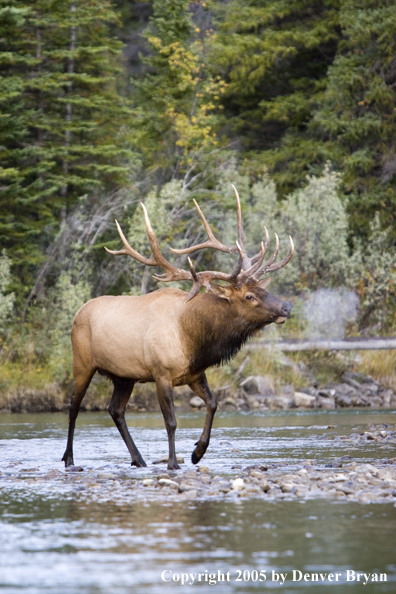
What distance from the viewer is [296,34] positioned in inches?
1399

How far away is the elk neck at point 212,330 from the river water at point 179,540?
111 cm

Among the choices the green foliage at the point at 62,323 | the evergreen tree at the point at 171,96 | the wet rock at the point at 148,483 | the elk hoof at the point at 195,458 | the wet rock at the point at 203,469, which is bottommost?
the green foliage at the point at 62,323

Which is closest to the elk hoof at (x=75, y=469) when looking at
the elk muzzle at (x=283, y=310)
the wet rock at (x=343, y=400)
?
the elk muzzle at (x=283, y=310)

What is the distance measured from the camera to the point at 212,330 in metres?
10.7

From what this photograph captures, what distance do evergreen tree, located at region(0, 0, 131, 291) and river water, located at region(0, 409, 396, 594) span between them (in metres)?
14.2

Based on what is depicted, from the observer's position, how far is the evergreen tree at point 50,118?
78.5 feet

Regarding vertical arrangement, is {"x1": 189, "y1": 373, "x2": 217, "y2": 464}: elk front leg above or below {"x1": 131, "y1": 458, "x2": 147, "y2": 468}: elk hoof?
Result: above

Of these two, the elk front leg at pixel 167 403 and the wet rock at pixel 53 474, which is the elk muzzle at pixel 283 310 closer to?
the elk front leg at pixel 167 403

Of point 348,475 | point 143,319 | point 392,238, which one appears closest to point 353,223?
point 392,238

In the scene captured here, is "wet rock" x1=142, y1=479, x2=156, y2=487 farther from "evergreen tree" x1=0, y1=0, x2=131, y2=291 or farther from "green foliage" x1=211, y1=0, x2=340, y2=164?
"green foliage" x1=211, y1=0, x2=340, y2=164

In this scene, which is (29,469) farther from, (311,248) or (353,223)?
(353,223)

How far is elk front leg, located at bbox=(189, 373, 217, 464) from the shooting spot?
1028 centimetres

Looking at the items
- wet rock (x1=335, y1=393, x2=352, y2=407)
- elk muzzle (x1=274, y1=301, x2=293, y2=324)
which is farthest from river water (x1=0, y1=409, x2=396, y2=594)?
wet rock (x1=335, y1=393, x2=352, y2=407)

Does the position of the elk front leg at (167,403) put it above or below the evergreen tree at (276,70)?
below
